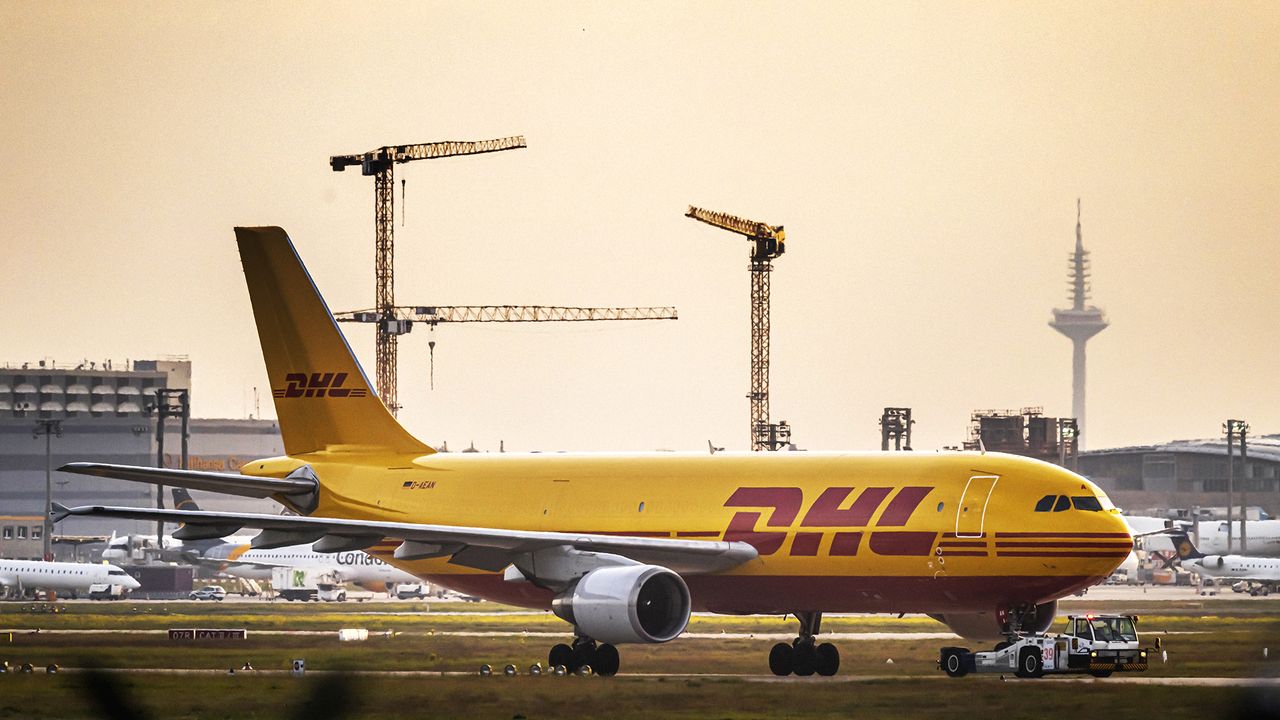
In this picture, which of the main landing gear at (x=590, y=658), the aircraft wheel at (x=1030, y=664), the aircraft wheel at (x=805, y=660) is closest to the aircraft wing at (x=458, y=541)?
the main landing gear at (x=590, y=658)

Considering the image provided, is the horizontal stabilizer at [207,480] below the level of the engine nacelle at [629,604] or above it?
above

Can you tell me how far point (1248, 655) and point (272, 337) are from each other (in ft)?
93.3

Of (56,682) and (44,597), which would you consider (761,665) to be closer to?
(56,682)

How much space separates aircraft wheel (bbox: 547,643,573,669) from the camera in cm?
4719

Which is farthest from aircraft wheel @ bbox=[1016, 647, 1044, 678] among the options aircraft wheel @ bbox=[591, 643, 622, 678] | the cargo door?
aircraft wheel @ bbox=[591, 643, 622, 678]


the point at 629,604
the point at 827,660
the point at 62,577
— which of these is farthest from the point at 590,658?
the point at 62,577

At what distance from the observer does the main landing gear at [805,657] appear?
48.7m

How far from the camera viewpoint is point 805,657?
160ft

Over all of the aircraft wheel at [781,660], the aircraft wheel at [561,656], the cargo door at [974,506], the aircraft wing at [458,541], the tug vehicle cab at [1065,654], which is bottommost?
the aircraft wheel at [781,660]

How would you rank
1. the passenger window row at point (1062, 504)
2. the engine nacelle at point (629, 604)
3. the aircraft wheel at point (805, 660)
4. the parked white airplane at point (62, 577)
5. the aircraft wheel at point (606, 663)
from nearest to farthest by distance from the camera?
1. the engine nacelle at point (629, 604)
2. the passenger window row at point (1062, 504)
3. the aircraft wheel at point (606, 663)
4. the aircraft wheel at point (805, 660)
5. the parked white airplane at point (62, 577)

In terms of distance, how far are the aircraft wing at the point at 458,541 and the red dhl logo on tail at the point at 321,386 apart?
345 inches

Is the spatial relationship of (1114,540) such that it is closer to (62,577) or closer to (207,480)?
(207,480)

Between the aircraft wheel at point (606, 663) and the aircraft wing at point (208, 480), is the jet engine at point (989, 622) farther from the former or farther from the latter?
the aircraft wing at point (208, 480)

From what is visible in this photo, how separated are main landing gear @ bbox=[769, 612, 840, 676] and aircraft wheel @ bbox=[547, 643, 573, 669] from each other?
5.01 m
